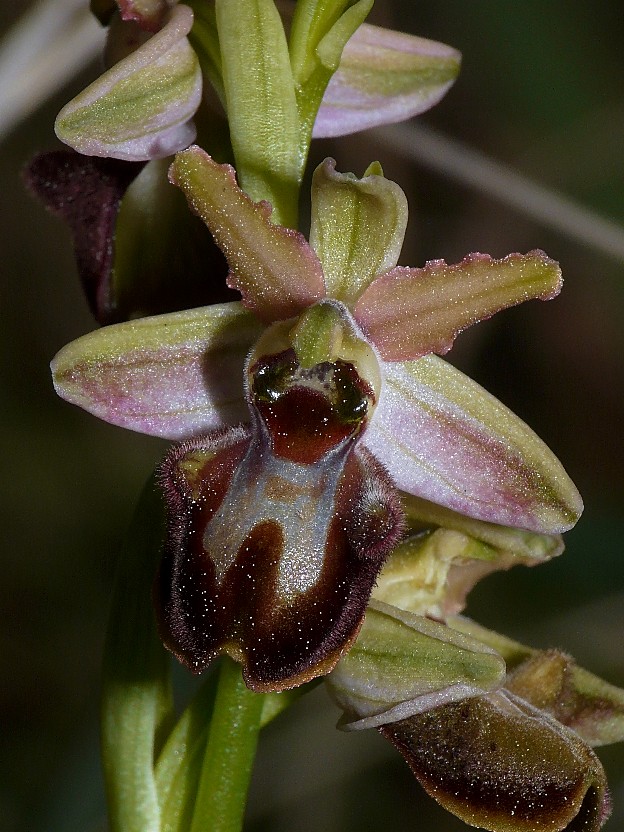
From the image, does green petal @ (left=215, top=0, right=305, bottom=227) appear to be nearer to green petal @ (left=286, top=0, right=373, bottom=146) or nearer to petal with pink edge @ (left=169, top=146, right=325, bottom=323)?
green petal @ (left=286, top=0, right=373, bottom=146)

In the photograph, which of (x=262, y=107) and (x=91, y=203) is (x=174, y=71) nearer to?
(x=262, y=107)

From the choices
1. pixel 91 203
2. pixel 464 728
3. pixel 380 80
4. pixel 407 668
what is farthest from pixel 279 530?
pixel 380 80

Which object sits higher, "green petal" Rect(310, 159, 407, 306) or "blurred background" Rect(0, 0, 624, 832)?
"green petal" Rect(310, 159, 407, 306)

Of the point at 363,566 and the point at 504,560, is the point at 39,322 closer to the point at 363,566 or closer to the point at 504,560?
the point at 504,560

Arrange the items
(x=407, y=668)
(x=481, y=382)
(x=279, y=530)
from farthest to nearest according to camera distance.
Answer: (x=481, y=382) → (x=407, y=668) → (x=279, y=530)

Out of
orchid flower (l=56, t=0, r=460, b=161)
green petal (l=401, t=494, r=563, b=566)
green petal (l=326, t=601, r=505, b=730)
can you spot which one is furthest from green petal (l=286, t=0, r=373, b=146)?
green petal (l=326, t=601, r=505, b=730)

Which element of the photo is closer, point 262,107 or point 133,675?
point 262,107

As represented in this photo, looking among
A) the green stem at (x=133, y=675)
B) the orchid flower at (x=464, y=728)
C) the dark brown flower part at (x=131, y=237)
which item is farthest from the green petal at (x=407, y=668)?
the dark brown flower part at (x=131, y=237)

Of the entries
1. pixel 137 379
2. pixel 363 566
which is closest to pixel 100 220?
pixel 137 379
